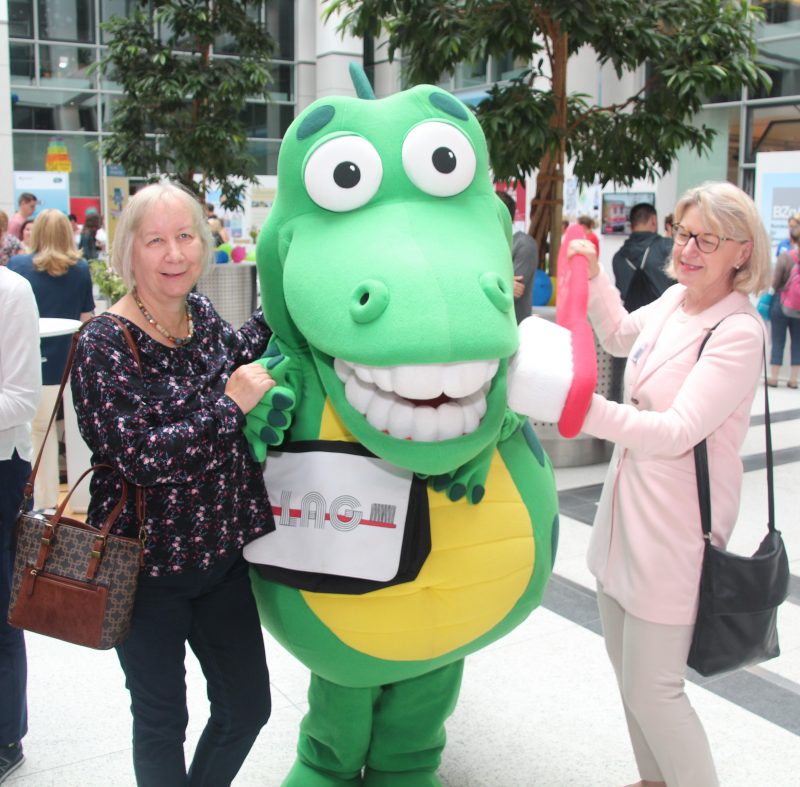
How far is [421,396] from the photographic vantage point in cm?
171

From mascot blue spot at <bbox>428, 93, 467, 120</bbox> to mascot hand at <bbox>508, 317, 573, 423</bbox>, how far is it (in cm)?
53

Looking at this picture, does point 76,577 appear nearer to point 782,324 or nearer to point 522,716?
point 522,716

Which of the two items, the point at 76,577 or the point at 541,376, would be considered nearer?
the point at 541,376

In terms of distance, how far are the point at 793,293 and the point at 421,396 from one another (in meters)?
7.58

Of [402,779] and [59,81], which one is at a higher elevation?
[59,81]

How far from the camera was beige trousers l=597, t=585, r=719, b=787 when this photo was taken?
2.04 metres

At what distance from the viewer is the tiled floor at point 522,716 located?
8.59 ft

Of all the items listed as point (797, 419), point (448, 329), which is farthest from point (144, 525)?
point (797, 419)

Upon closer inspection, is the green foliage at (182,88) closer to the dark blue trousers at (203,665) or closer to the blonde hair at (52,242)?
the blonde hair at (52,242)

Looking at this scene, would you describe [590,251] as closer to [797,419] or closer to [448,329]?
[448,329]

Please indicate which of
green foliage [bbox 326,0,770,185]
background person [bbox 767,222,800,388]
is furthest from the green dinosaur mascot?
background person [bbox 767,222,800,388]

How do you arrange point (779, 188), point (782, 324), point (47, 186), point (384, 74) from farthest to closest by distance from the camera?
point (384, 74) < point (47, 186) < point (779, 188) < point (782, 324)

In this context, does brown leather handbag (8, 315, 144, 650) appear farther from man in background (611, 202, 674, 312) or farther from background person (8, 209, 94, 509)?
man in background (611, 202, 674, 312)

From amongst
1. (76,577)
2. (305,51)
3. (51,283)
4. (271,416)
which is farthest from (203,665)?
(305,51)
